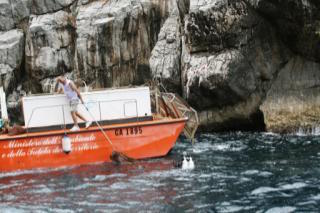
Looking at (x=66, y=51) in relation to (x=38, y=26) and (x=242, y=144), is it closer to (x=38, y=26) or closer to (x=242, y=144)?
(x=38, y=26)

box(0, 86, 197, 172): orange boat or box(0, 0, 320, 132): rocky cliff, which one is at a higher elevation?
box(0, 0, 320, 132): rocky cliff

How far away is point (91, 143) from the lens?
15.7m

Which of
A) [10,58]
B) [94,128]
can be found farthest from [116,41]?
[94,128]

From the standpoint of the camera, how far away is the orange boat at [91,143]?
50.1 feet

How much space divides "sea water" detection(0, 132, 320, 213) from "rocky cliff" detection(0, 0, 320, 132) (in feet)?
14.6

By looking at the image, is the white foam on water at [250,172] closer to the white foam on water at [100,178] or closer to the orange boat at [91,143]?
the white foam on water at [100,178]

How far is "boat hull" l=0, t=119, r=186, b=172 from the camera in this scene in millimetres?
15281

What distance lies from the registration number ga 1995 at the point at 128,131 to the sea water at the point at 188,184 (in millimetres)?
1020

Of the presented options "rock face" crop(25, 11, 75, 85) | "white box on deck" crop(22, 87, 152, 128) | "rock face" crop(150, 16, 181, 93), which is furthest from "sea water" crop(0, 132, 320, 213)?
"rock face" crop(25, 11, 75, 85)

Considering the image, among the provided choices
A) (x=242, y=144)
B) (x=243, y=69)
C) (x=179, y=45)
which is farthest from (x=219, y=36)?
(x=242, y=144)

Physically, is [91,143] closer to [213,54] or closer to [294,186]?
[294,186]

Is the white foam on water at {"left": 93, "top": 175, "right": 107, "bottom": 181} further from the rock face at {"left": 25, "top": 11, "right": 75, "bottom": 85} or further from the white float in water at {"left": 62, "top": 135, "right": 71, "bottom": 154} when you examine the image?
the rock face at {"left": 25, "top": 11, "right": 75, "bottom": 85}

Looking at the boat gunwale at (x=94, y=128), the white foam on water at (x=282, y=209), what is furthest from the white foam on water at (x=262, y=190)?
the boat gunwale at (x=94, y=128)

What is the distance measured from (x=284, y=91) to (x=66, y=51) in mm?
12968
